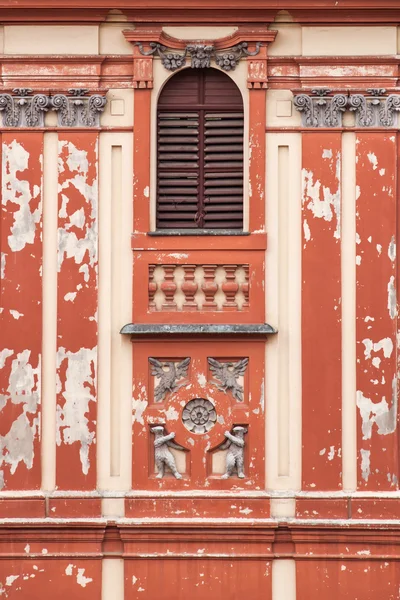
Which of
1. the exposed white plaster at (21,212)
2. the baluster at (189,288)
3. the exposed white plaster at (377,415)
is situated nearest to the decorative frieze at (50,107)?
the exposed white plaster at (21,212)

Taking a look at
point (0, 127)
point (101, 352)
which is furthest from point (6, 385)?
point (0, 127)

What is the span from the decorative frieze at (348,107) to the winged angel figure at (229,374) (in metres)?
2.87

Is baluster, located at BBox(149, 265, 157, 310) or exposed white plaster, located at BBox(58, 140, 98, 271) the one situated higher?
exposed white plaster, located at BBox(58, 140, 98, 271)

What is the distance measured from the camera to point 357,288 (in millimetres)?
16219

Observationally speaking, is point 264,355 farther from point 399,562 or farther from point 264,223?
point 399,562

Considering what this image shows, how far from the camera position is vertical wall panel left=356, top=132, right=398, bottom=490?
16.1 meters

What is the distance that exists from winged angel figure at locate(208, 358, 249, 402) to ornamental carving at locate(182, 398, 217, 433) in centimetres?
26

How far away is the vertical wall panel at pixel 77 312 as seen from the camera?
1622 cm

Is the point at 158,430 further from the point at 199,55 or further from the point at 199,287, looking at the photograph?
the point at 199,55

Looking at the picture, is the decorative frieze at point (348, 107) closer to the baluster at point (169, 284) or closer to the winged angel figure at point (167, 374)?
the baluster at point (169, 284)

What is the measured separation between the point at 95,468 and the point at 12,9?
533cm

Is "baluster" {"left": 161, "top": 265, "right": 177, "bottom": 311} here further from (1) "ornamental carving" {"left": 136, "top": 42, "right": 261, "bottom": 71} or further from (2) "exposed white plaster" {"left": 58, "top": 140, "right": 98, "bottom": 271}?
(1) "ornamental carving" {"left": 136, "top": 42, "right": 261, "bottom": 71}

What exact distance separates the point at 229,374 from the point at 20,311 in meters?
2.50

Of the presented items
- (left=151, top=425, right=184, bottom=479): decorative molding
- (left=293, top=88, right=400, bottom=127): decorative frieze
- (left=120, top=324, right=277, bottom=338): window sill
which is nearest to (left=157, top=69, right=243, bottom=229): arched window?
(left=293, top=88, right=400, bottom=127): decorative frieze
